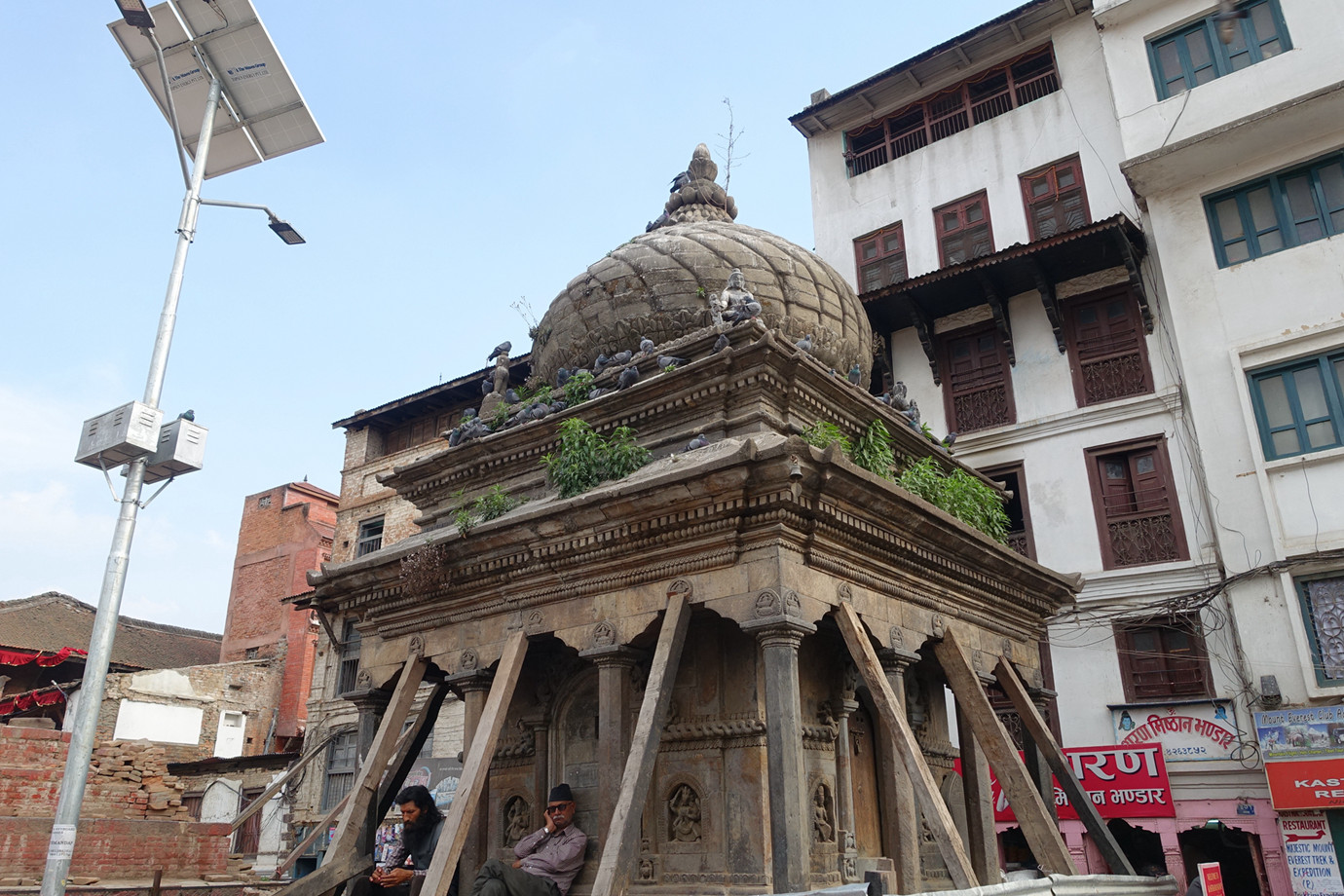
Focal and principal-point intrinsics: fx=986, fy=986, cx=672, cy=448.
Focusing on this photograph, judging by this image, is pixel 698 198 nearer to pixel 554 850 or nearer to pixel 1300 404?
pixel 554 850

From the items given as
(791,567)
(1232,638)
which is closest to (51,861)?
(791,567)

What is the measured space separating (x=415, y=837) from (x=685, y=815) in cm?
249

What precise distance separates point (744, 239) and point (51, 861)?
8.39m

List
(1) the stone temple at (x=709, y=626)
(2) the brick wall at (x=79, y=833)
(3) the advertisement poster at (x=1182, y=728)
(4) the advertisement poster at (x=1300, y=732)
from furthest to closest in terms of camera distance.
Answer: (3) the advertisement poster at (x=1182, y=728), (4) the advertisement poster at (x=1300, y=732), (2) the brick wall at (x=79, y=833), (1) the stone temple at (x=709, y=626)

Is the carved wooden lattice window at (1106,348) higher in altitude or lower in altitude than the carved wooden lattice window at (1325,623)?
higher

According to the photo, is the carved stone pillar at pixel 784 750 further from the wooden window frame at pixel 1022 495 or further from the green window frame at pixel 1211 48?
the green window frame at pixel 1211 48

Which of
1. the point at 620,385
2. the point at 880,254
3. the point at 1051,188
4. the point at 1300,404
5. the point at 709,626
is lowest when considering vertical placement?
the point at 709,626

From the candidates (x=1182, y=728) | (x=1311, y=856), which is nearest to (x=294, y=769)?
(x=1182, y=728)

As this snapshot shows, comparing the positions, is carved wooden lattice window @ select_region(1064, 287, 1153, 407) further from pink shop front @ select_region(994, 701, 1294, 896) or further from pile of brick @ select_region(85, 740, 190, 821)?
pile of brick @ select_region(85, 740, 190, 821)

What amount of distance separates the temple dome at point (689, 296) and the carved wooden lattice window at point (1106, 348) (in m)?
9.29

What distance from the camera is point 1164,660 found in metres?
16.8

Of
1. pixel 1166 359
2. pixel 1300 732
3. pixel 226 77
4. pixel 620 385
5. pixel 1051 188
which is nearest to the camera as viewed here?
pixel 620 385

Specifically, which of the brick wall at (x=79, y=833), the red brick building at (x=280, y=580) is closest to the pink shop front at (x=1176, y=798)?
the brick wall at (x=79, y=833)

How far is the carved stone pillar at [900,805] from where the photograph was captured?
7207mm
